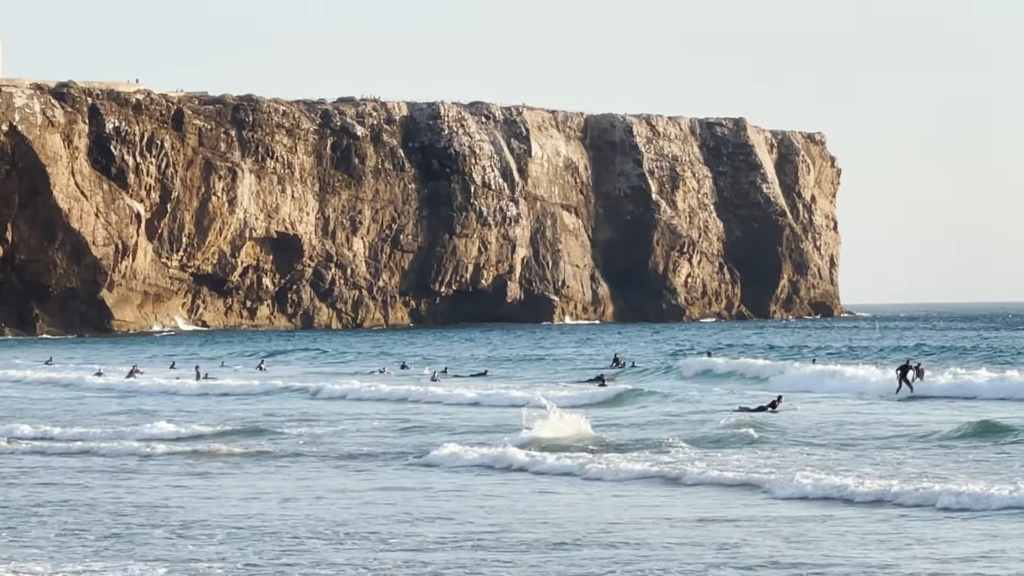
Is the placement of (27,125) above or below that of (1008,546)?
above

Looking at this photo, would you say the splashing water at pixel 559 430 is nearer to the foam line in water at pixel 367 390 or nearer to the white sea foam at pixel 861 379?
the foam line in water at pixel 367 390

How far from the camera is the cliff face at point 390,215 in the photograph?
87500 mm

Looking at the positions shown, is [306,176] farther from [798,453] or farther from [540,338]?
[798,453]

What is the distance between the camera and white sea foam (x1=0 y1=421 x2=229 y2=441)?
2797 centimetres

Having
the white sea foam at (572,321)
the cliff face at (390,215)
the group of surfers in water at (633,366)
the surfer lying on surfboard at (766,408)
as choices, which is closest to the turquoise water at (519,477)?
the surfer lying on surfboard at (766,408)

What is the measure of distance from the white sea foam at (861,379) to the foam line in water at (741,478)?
600 inches

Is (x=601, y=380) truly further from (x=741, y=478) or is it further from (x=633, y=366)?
(x=741, y=478)

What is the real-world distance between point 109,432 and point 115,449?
303 cm

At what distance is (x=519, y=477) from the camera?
71.2ft

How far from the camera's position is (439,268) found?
339 ft

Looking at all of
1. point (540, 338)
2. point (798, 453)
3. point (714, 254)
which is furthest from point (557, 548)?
point (714, 254)

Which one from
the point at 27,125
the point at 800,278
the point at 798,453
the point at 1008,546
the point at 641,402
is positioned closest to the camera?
the point at 1008,546

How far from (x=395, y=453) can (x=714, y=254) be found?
3623 inches

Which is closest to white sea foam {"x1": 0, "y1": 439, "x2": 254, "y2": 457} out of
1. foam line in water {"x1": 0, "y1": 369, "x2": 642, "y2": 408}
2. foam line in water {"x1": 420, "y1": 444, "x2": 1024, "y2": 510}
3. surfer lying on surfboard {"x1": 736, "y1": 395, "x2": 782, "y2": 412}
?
foam line in water {"x1": 420, "y1": 444, "x2": 1024, "y2": 510}
